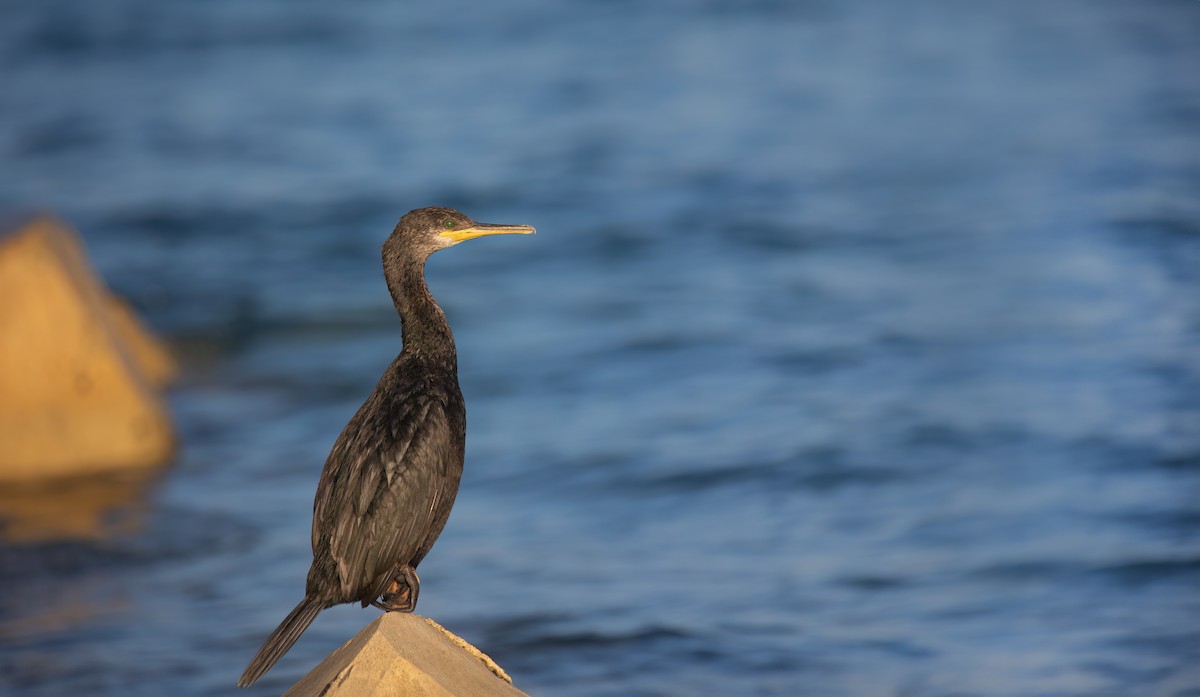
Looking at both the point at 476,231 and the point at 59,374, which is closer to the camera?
the point at 476,231

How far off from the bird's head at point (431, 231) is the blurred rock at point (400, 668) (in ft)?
5.22

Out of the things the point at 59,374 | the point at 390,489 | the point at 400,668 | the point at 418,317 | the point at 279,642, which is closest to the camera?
the point at 400,668

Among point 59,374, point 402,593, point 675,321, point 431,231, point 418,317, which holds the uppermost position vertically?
point 675,321

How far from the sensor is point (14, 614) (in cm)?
809

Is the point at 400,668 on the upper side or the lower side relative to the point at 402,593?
lower

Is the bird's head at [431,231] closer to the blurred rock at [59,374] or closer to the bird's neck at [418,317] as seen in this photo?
the bird's neck at [418,317]

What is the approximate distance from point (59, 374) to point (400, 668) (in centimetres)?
592

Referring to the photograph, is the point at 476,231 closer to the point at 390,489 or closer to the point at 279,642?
the point at 390,489

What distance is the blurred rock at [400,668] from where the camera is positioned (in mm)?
4344

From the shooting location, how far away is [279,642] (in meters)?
4.80

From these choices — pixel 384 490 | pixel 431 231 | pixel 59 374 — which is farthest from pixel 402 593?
pixel 59 374

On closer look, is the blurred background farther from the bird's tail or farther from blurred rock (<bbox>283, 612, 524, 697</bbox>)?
blurred rock (<bbox>283, 612, 524, 697</bbox>)

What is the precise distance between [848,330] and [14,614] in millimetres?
7212

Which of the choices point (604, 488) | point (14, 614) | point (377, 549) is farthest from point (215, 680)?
point (604, 488)
